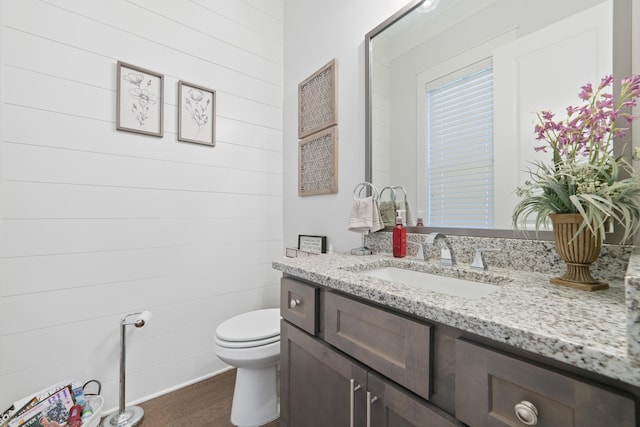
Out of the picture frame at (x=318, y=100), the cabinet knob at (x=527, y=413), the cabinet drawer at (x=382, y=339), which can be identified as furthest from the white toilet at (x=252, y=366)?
the picture frame at (x=318, y=100)

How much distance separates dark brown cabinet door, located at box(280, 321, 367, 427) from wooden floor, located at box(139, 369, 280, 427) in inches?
22.2

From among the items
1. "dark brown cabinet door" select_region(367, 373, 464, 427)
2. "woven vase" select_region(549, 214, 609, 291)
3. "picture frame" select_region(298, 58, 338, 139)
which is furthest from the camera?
"picture frame" select_region(298, 58, 338, 139)

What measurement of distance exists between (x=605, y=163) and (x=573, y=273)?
11.7 inches

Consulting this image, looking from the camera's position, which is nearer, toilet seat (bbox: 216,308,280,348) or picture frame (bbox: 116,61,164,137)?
toilet seat (bbox: 216,308,280,348)

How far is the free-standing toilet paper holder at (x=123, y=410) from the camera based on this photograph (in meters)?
1.43

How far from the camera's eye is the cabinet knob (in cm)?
47

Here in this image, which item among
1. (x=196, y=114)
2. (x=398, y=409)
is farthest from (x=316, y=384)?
(x=196, y=114)

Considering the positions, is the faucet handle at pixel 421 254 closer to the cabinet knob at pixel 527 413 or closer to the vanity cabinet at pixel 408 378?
the vanity cabinet at pixel 408 378

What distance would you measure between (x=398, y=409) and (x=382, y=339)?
16cm

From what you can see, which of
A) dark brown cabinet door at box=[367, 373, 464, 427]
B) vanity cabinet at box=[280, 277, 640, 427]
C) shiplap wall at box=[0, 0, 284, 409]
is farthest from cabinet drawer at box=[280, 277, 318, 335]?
shiplap wall at box=[0, 0, 284, 409]

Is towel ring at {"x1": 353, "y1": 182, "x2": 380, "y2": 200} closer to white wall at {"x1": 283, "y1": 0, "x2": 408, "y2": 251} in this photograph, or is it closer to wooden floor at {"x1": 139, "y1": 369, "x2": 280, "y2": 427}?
white wall at {"x1": 283, "y1": 0, "x2": 408, "y2": 251}

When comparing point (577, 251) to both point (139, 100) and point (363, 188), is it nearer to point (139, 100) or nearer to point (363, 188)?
point (363, 188)

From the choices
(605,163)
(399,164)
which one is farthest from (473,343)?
(399,164)

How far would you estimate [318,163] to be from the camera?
1861 millimetres
